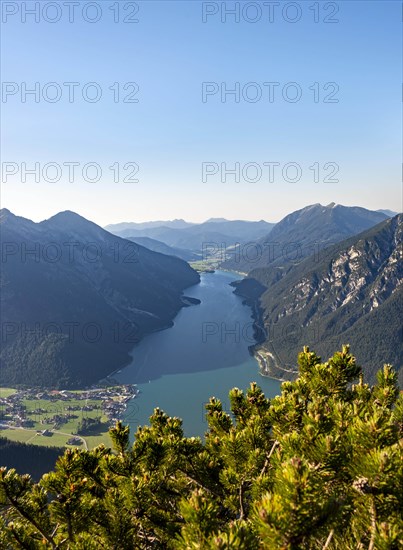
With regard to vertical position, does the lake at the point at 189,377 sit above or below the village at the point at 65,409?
above

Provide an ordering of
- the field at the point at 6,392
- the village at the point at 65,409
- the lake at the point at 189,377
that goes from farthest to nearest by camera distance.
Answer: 1. the field at the point at 6,392
2. the lake at the point at 189,377
3. the village at the point at 65,409

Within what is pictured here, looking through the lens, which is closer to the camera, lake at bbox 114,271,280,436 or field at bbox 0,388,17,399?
lake at bbox 114,271,280,436

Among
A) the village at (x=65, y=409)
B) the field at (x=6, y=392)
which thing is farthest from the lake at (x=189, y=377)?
the field at (x=6, y=392)

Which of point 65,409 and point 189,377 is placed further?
point 189,377

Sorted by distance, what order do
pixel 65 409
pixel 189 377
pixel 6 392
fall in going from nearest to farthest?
pixel 65 409, pixel 6 392, pixel 189 377

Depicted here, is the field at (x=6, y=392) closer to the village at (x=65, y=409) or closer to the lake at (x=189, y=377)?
the village at (x=65, y=409)

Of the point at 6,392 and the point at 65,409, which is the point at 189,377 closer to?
the point at 65,409

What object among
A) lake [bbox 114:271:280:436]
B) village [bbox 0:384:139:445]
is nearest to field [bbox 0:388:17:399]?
village [bbox 0:384:139:445]

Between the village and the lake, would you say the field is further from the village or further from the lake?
the lake

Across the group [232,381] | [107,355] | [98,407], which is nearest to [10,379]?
[107,355]

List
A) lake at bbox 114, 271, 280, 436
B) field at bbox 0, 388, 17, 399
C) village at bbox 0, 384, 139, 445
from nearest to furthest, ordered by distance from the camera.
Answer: village at bbox 0, 384, 139, 445 < lake at bbox 114, 271, 280, 436 < field at bbox 0, 388, 17, 399

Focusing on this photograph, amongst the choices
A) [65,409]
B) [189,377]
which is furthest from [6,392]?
[189,377]
